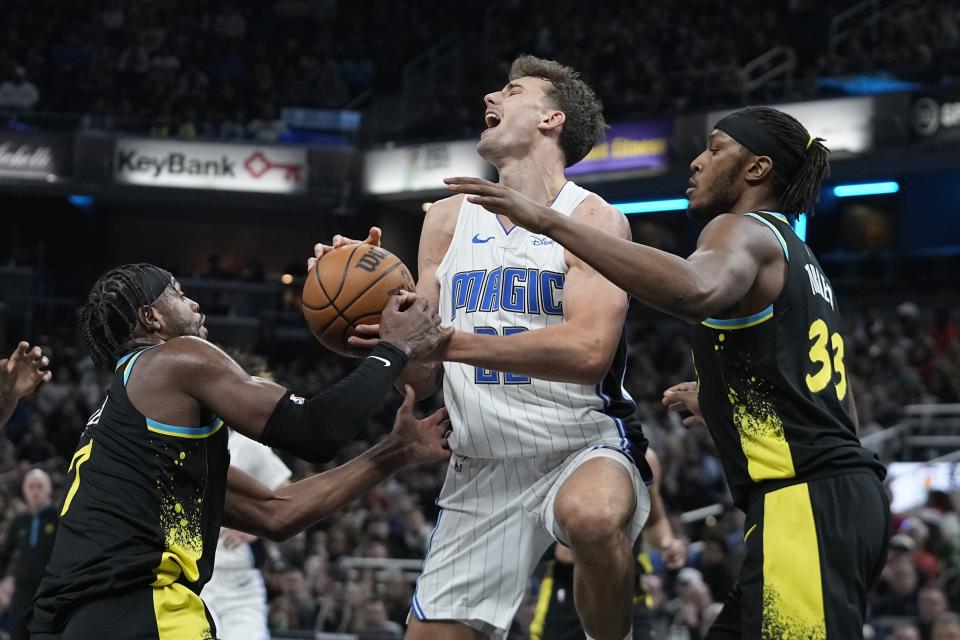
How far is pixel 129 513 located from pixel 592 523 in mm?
1410

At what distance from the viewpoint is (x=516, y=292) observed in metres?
4.34

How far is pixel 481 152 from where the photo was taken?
15.5ft

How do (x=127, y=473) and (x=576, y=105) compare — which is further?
(x=576, y=105)

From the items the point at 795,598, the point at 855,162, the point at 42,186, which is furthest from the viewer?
the point at 42,186

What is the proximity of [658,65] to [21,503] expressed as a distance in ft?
41.8

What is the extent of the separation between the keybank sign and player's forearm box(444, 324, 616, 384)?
64.3 ft

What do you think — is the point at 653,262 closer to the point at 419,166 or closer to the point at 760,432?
the point at 760,432

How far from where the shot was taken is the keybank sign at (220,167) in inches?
907

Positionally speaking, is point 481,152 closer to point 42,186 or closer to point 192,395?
point 192,395

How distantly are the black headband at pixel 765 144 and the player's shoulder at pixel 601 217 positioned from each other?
55 centimetres

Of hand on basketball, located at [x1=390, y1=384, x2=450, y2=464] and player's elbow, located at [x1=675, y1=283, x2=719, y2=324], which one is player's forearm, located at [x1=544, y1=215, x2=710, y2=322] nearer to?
player's elbow, located at [x1=675, y1=283, x2=719, y2=324]

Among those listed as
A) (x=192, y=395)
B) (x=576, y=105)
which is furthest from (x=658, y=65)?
(x=192, y=395)

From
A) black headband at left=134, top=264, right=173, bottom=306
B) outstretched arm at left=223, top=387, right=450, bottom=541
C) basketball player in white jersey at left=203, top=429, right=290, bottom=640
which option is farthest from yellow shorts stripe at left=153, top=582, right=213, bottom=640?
basketball player in white jersey at left=203, top=429, right=290, bottom=640

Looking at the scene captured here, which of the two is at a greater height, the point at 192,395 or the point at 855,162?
the point at 855,162
